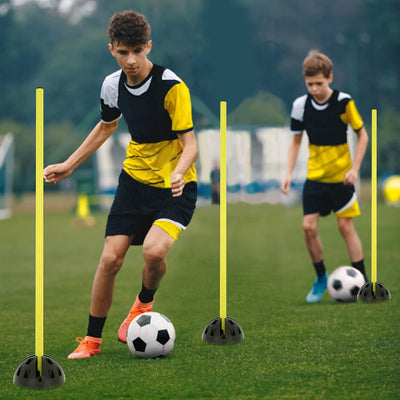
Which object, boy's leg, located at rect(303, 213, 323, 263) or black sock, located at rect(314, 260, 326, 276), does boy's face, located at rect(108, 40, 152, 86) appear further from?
black sock, located at rect(314, 260, 326, 276)

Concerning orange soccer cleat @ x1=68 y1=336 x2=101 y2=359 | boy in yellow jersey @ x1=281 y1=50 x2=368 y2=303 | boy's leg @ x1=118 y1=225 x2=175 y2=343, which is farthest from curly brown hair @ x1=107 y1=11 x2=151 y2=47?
boy in yellow jersey @ x1=281 y1=50 x2=368 y2=303

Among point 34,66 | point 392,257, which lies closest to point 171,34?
point 392,257

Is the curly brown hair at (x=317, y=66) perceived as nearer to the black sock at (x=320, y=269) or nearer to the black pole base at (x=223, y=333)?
the black sock at (x=320, y=269)

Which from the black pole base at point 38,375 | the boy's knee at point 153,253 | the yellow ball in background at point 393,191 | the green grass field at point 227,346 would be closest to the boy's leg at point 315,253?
the green grass field at point 227,346

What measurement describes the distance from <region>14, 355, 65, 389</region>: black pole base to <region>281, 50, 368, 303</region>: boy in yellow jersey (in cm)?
337

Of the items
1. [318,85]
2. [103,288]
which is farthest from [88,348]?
[318,85]

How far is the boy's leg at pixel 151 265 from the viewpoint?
15.6ft

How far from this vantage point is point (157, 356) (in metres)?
4.70

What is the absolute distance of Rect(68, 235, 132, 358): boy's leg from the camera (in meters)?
4.80

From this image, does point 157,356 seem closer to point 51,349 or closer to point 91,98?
point 51,349

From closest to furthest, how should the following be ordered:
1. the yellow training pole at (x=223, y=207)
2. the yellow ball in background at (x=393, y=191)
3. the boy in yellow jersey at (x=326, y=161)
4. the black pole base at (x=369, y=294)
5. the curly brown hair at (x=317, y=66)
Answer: the yellow training pole at (x=223, y=207) → the black pole base at (x=369, y=294) → the curly brown hair at (x=317, y=66) → the boy in yellow jersey at (x=326, y=161) → the yellow ball in background at (x=393, y=191)

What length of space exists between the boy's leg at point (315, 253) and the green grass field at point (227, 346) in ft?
0.46

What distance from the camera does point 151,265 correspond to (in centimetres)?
496

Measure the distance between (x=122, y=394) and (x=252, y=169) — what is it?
15756 millimetres
